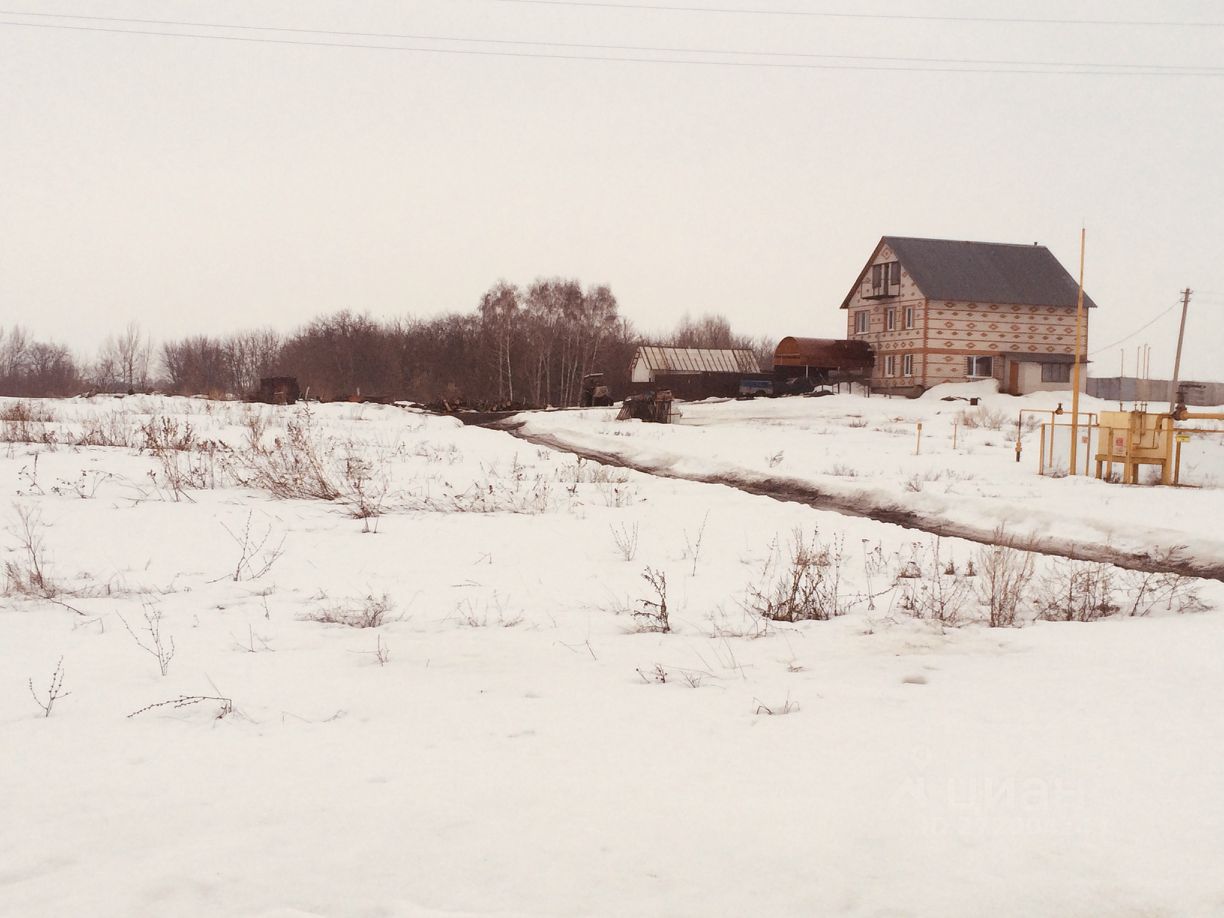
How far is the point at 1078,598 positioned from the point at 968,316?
42.1 metres

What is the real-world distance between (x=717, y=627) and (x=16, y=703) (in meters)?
3.87

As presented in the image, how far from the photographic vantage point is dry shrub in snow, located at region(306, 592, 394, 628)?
18.9 feet

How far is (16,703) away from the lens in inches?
165

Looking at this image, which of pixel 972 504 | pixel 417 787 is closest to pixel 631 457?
pixel 972 504

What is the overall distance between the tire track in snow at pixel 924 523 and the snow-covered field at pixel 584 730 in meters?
0.43

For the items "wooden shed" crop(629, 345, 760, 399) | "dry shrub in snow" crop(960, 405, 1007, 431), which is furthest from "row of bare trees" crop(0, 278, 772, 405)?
"dry shrub in snow" crop(960, 405, 1007, 431)

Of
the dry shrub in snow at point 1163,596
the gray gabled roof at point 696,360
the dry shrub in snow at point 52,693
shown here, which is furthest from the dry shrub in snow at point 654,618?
the gray gabled roof at point 696,360

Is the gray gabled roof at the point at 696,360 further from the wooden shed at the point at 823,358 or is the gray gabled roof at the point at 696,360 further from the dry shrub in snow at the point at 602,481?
the dry shrub in snow at the point at 602,481

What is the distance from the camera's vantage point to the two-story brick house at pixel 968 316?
44.6 m

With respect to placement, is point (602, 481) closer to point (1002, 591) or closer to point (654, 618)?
point (654, 618)

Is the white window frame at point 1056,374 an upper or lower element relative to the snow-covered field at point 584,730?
upper

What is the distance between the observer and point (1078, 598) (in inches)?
251

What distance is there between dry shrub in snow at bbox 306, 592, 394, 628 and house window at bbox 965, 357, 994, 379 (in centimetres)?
4412

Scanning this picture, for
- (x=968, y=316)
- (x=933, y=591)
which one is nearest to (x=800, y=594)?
(x=933, y=591)
